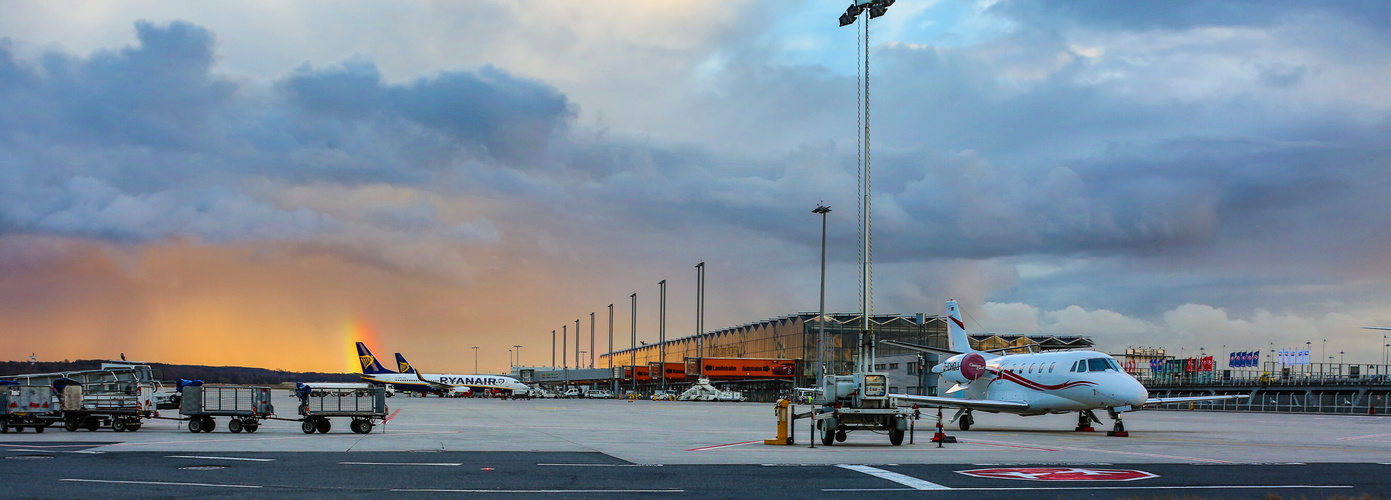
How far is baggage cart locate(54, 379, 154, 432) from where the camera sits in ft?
112

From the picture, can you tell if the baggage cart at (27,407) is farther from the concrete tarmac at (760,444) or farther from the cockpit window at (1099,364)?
the cockpit window at (1099,364)

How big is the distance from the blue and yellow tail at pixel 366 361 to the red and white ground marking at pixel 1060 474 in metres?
131

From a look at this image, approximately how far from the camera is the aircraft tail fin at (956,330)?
52.7 m

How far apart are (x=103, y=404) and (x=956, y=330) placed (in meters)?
38.3

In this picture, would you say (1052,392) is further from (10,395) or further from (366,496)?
(10,395)

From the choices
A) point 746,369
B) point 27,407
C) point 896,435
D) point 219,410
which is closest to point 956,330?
point 896,435

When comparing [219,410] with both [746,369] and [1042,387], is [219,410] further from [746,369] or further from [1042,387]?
[746,369]

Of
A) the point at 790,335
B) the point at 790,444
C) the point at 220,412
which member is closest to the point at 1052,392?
the point at 790,444

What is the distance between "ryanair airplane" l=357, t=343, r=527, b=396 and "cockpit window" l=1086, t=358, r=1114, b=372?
109 m

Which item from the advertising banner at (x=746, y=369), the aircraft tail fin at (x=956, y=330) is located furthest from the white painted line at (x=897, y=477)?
the advertising banner at (x=746, y=369)

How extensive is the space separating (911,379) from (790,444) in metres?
94.1

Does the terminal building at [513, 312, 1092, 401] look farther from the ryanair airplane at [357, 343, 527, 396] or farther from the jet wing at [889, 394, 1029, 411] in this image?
the jet wing at [889, 394, 1029, 411]

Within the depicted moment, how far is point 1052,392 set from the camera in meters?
37.2

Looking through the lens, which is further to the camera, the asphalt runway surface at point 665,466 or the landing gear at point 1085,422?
the landing gear at point 1085,422
